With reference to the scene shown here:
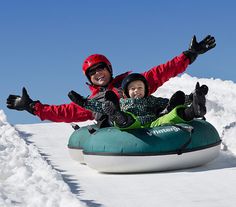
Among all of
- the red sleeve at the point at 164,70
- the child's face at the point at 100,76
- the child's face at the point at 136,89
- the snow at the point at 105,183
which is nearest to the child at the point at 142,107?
the child's face at the point at 136,89

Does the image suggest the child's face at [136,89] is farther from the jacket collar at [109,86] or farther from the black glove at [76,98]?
the jacket collar at [109,86]

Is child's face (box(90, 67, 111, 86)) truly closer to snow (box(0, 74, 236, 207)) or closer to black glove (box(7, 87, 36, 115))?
black glove (box(7, 87, 36, 115))

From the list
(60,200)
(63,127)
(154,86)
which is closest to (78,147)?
(154,86)

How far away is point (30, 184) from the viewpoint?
4285mm

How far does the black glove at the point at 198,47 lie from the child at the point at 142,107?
3.29 ft

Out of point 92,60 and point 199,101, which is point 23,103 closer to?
point 92,60

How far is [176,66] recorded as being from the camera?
21.7 ft

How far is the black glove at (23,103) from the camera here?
6.20 m

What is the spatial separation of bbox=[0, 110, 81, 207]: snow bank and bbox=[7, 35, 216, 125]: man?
53cm

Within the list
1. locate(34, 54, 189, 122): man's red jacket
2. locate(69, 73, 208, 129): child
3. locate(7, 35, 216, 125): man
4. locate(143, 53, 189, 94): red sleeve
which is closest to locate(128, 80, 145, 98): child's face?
locate(69, 73, 208, 129): child

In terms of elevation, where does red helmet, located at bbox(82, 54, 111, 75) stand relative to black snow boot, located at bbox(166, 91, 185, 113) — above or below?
above

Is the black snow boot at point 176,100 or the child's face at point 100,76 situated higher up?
the child's face at point 100,76

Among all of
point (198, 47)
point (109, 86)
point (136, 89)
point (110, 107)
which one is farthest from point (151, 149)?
point (198, 47)

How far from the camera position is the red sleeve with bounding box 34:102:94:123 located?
6188 mm
